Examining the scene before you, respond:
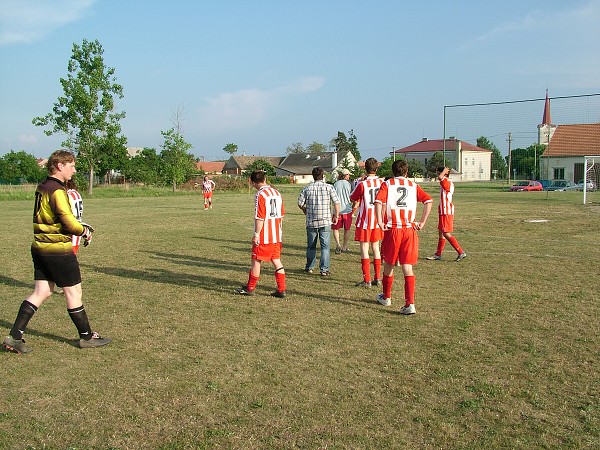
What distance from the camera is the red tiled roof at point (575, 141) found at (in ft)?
174

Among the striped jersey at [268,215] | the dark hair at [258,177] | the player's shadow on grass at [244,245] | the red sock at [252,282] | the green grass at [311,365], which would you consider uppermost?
the dark hair at [258,177]

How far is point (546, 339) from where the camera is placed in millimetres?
6094

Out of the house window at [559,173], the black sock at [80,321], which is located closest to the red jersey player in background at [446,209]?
the black sock at [80,321]

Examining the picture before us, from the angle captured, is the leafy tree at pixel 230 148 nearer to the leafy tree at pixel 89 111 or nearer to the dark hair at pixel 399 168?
the leafy tree at pixel 89 111

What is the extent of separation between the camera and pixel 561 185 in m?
56.4

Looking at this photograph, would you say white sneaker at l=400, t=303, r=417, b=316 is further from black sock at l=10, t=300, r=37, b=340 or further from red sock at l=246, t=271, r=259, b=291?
black sock at l=10, t=300, r=37, b=340

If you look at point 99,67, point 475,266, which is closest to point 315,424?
point 475,266

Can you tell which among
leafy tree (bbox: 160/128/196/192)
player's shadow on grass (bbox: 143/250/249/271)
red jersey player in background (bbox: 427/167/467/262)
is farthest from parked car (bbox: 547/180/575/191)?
player's shadow on grass (bbox: 143/250/249/271)

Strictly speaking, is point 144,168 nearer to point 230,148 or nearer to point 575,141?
point 575,141

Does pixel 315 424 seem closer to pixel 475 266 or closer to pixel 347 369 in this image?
pixel 347 369

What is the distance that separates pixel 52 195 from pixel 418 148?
12492cm

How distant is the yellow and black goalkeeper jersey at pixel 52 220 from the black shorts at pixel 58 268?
61 mm

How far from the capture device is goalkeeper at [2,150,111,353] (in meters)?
5.61

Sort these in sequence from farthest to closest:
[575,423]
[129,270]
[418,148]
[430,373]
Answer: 1. [418,148]
2. [129,270]
3. [430,373]
4. [575,423]
